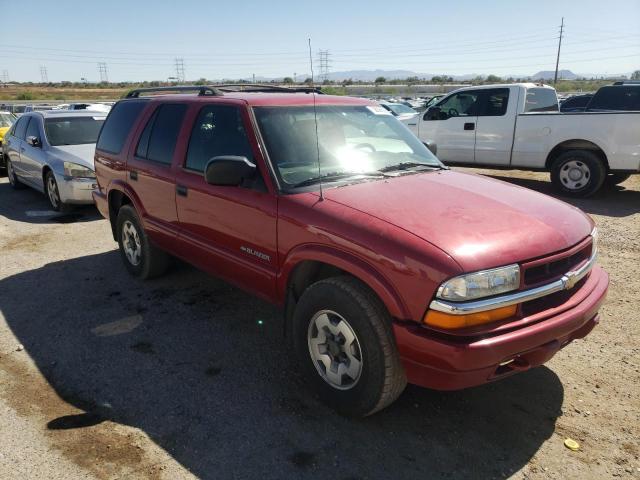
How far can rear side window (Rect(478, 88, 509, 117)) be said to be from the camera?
384 inches

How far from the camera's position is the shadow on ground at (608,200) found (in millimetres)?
7949

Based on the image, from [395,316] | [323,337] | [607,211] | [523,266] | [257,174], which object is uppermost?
[257,174]

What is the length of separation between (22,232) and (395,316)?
668 centimetres

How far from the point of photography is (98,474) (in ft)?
8.48

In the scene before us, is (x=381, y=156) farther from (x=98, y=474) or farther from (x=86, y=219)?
(x=86, y=219)

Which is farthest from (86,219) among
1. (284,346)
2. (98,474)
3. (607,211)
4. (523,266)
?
(607,211)

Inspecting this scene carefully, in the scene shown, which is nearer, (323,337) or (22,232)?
(323,337)

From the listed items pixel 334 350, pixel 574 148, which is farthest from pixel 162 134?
pixel 574 148

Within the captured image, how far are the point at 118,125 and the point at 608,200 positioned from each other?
799cm

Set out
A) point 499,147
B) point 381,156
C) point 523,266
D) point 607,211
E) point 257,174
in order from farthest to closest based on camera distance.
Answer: point 499,147, point 607,211, point 381,156, point 257,174, point 523,266

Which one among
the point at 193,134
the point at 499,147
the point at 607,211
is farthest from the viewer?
the point at 499,147

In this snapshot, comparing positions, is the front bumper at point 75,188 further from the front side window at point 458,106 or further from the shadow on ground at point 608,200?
the shadow on ground at point 608,200

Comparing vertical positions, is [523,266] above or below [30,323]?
above

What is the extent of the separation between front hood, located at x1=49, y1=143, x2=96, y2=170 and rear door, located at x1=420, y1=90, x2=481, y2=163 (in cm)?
641
